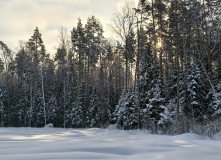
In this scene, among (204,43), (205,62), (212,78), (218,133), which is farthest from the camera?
(204,43)

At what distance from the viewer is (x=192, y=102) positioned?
55.2 ft

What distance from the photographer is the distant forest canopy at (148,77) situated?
14688 millimetres

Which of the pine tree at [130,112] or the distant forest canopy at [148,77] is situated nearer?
the distant forest canopy at [148,77]

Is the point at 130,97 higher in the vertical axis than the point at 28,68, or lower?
Result: lower

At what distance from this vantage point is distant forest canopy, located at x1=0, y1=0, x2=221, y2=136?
1469 cm

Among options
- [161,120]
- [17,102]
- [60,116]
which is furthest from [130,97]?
[17,102]

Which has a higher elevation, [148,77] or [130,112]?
[148,77]

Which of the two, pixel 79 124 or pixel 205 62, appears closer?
pixel 205 62

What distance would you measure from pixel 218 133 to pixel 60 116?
25.7 meters

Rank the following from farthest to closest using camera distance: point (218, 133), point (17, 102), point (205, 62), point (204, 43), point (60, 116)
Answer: point (17, 102) → point (60, 116) → point (204, 43) → point (205, 62) → point (218, 133)

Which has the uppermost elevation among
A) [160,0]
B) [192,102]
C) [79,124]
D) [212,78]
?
[160,0]

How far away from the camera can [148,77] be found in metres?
16.7

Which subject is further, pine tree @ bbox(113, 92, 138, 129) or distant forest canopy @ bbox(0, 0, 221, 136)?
pine tree @ bbox(113, 92, 138, 129)

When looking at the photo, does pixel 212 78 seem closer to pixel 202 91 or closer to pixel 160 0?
pixel 202 91
